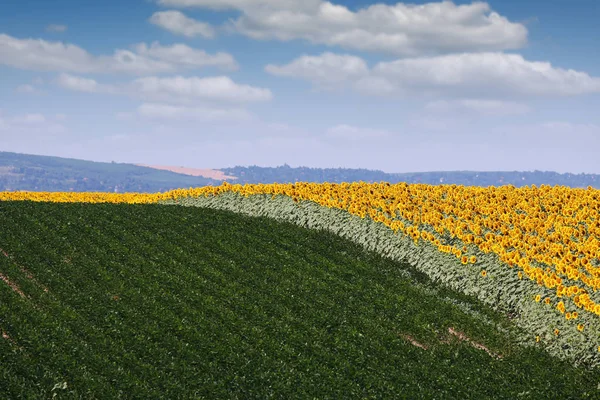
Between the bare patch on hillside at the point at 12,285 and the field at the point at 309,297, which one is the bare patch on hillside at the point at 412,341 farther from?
the bare patch on hillside at the point at 12,285

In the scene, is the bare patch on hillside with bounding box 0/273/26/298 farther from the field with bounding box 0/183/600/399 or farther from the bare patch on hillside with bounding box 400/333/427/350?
the bare patch on hillside with bounding box 400/333/427/350

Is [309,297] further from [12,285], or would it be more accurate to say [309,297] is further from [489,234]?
[12,285]

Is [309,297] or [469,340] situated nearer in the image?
[469,340]

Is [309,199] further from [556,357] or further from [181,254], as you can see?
[556,357]

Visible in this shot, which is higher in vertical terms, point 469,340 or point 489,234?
point 489,234

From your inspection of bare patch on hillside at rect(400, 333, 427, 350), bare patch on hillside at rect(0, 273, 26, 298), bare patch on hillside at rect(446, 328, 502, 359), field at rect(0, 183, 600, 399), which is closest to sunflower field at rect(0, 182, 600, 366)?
field at rect(0, 183, 600, 399)

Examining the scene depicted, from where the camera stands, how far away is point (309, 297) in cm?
1703

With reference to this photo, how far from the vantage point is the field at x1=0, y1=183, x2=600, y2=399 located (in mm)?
12617

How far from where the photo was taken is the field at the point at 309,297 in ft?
41.4

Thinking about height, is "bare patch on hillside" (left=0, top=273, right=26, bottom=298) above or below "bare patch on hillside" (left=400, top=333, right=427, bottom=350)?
above

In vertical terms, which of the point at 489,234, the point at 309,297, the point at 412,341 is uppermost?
the point at 489,234

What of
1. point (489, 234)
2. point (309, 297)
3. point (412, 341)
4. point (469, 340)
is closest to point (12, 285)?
point (309, 297)

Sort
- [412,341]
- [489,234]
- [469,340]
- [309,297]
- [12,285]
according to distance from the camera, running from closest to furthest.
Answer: [412,341], [12,285], [469,340], [309,297], [489,234]

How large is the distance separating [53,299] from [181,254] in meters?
5.08
